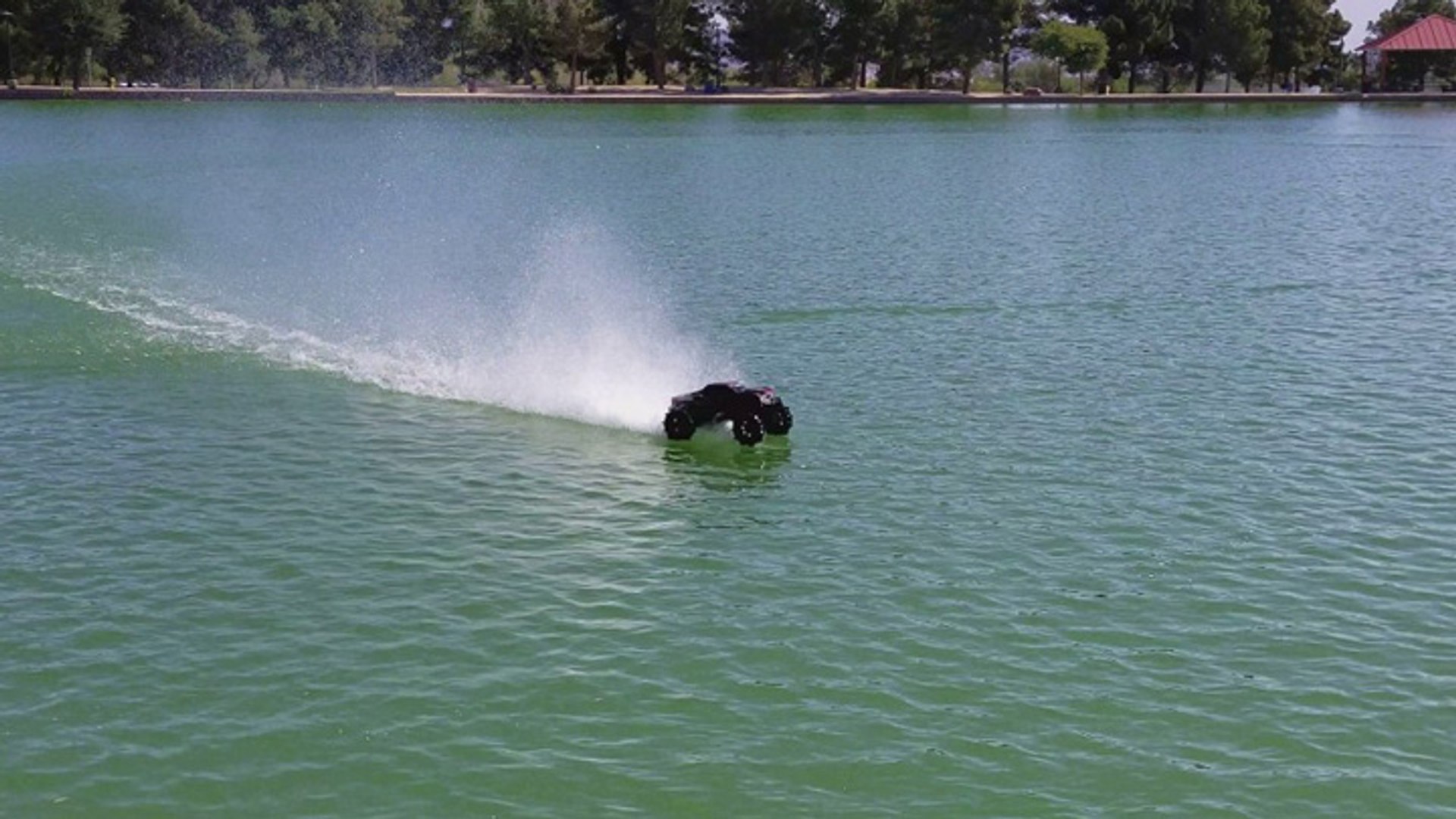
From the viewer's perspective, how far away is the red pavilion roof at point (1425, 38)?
18388cm

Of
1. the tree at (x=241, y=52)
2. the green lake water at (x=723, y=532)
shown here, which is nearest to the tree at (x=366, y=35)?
the tree at (x=241, y=52)

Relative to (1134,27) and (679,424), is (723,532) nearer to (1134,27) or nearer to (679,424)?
(679,424)

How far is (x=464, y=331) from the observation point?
38625 millimetres

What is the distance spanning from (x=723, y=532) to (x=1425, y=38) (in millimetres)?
A: 182838

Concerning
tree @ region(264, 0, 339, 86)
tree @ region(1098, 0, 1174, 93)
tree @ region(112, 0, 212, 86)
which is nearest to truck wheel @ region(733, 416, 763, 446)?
tree @ region(264, 0, 339, 86)

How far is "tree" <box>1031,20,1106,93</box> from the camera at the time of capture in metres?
172

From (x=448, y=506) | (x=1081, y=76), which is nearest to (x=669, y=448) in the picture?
(x=448, y=506)

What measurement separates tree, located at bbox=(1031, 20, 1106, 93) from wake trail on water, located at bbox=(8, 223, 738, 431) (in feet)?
428

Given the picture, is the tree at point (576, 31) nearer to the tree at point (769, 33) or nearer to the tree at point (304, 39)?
the tree at point (769, 33)

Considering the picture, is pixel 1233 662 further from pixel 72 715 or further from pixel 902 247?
pixel 902 247

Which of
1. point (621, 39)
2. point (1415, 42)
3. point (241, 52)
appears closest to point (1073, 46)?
point (1415, 42)

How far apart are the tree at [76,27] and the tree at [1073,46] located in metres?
90.2

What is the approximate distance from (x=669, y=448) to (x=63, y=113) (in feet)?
388

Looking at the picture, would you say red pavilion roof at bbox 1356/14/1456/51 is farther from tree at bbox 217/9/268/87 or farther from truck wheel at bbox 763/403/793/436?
truck wheel at bbox 763/403/793/436
